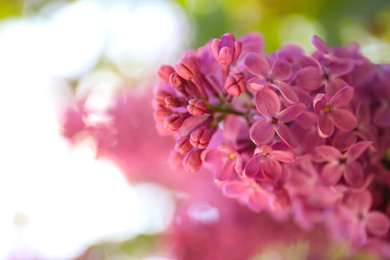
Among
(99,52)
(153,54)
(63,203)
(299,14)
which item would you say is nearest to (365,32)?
(299,14)

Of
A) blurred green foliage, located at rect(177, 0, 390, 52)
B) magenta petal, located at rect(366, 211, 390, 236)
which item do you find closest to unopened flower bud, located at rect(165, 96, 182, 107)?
magenta petal, located at rect(366, 211, 390, 236)

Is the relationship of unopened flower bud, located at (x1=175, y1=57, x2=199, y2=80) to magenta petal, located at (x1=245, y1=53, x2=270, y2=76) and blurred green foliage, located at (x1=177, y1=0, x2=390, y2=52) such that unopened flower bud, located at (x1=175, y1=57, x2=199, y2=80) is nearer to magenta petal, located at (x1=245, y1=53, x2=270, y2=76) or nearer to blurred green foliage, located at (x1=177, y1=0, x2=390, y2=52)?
magenta petal, located at (x1=245, y1=53, x2=270, y2=76)

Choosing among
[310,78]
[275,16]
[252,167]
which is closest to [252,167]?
[252,167]

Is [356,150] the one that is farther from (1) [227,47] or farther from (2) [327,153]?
(1) [227,47]

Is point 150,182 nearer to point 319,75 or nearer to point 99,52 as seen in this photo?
point 99,52

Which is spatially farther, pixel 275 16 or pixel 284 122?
pixel 275 16

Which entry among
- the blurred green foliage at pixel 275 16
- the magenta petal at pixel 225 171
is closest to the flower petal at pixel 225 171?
the magenta petal at pixel 225 171

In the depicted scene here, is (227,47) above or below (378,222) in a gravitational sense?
above
